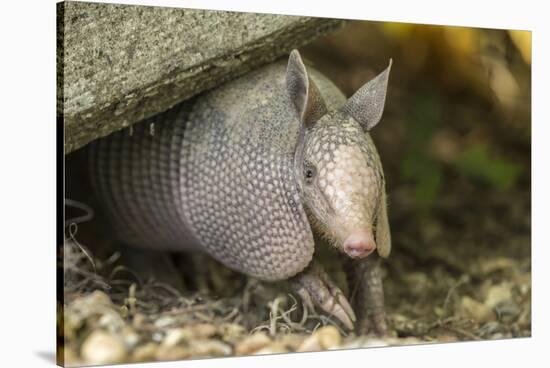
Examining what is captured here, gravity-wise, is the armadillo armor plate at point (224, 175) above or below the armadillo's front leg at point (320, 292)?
above

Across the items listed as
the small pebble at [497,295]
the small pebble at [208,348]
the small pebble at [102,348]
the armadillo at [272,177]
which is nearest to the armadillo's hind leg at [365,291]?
the armadillo at [272,177]

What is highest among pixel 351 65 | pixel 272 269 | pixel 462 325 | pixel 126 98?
pixel 351 65

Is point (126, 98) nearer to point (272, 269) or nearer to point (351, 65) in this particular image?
point (272, 269)

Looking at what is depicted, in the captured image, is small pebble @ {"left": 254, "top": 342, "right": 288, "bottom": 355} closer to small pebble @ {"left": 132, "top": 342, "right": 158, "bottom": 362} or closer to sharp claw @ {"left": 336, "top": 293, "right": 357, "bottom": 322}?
sharp claw @ {"left": 336, "top": 293, "right": 357, "bottom": 322}

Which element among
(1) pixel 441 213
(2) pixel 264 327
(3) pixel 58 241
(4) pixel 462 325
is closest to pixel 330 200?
(2) pixel 264 327

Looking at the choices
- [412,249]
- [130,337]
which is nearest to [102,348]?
[130,337]

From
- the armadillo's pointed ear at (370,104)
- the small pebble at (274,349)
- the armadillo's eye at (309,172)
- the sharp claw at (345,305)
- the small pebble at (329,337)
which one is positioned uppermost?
the armadillo's pointed ear at (370,104)

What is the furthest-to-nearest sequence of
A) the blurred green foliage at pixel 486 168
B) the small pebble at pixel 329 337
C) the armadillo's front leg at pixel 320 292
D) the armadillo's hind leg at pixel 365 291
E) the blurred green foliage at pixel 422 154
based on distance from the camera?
the blurred green foliage at pixel 486 168 → the blurred green foliage at pixel 422 154 → the armadillo's hind leg at pixel 365 291 → the small pebble at pixel 329 337 → the armadillo's front leg at pixel 320 292

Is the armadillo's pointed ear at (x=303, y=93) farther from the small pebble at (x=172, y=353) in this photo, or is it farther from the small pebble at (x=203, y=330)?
the small pebble at (x=172, y=353)
